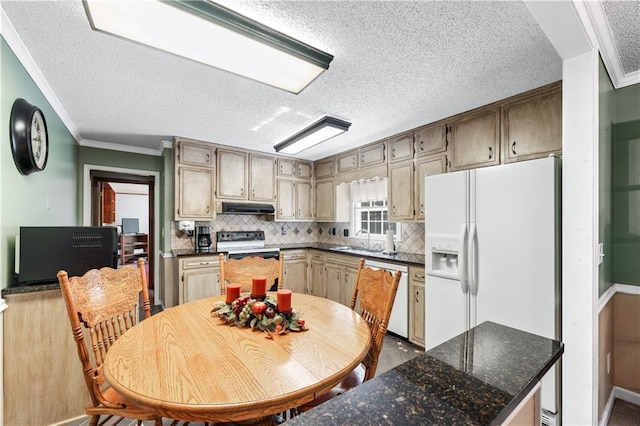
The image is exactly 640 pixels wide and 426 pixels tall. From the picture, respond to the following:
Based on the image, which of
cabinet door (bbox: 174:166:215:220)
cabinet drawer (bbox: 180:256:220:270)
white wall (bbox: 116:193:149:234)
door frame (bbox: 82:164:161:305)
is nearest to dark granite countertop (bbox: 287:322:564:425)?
cabinet drawer (bbox: 180:256:220:270)

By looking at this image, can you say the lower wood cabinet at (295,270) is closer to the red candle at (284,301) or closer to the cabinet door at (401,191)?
the cabinet door at (401,191)

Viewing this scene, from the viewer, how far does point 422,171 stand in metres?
3.20

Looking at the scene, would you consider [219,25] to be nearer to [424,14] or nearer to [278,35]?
[278,35]

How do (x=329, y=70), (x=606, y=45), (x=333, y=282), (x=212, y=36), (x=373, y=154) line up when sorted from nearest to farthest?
(x=212, y=36), (x=606, y=45), (x=329, y=70), (x=373, y=154), (x=333, y=282)

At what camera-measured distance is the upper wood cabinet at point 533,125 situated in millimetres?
2223

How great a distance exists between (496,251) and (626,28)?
1.47 meters

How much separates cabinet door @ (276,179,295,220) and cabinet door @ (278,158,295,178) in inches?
4.1

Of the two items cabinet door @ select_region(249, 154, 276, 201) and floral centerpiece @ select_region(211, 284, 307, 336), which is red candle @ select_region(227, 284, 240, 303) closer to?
floral centerpiece @ select_region(211, 284, 307, 336)

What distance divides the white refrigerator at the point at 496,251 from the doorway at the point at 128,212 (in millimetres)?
4220

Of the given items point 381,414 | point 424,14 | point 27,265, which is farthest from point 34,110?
point 381,414

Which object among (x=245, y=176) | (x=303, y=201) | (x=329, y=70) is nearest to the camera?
(x=329, y=70)

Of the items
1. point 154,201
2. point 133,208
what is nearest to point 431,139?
point 154,201

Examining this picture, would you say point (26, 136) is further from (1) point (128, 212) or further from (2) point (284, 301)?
(1) point (128, 212)

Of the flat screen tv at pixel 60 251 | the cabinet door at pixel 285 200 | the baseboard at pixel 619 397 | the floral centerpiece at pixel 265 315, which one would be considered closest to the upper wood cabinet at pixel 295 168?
the cabinet door at pixel 285 200
